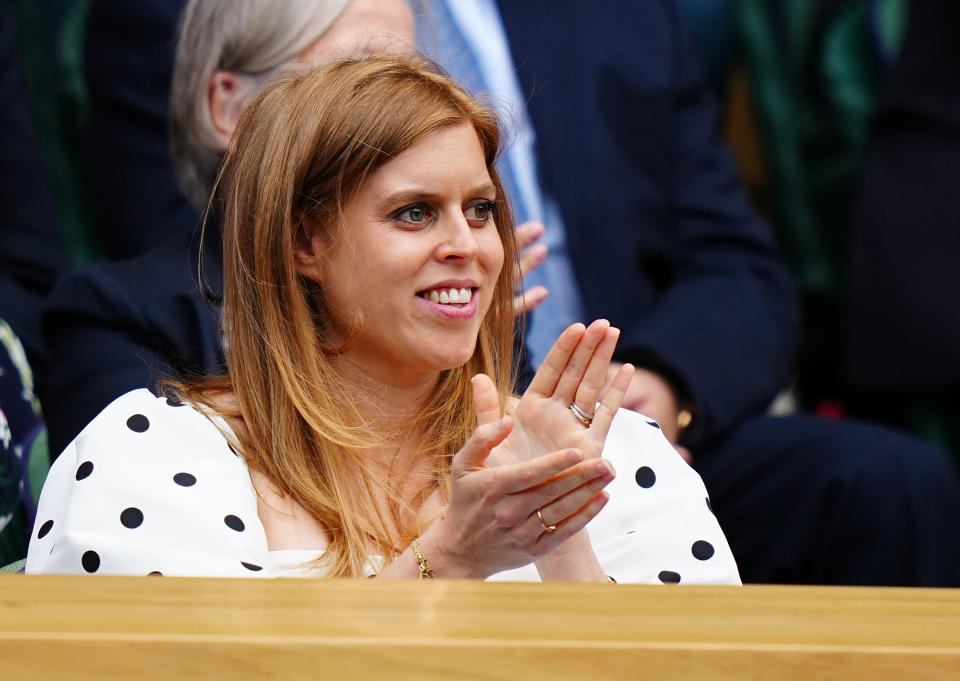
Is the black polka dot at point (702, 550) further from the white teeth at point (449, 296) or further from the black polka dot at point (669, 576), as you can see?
the white teeth at point (449, 296)

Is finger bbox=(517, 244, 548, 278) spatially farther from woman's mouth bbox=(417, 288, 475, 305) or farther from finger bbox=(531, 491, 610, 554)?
finger bbox=(531, 491, 610, 554)

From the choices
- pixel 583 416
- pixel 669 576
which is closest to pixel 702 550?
pixel 669 576

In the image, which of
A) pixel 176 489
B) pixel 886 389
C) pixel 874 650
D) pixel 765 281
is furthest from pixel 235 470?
pixel 886 389

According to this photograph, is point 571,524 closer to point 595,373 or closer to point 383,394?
point 595,373

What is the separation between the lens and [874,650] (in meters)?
0.71

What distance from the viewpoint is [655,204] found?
1985mm

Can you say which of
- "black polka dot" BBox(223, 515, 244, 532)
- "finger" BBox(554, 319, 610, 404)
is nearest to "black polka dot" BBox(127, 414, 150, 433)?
"black polka dot" BBox(223, 515, 244, 532)

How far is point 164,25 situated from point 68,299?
0.57 meters

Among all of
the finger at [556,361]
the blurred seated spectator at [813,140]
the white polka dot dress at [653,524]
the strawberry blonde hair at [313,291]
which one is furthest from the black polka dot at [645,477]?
the blurred seated spectator at [813,140]

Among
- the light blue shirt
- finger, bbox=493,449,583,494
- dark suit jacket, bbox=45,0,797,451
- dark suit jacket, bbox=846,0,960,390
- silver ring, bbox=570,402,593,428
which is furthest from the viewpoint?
dark suit jacket, bbox=846,0,960,390

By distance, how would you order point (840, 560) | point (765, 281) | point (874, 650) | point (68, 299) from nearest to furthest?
point (874, 650) < point (68, 299) < point (840, 560) < point (765, 281)

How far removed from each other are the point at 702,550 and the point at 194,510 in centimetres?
42

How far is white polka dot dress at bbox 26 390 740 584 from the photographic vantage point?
3.41 feet

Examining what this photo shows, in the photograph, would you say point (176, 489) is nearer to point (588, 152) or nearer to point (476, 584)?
point (476, 584)
